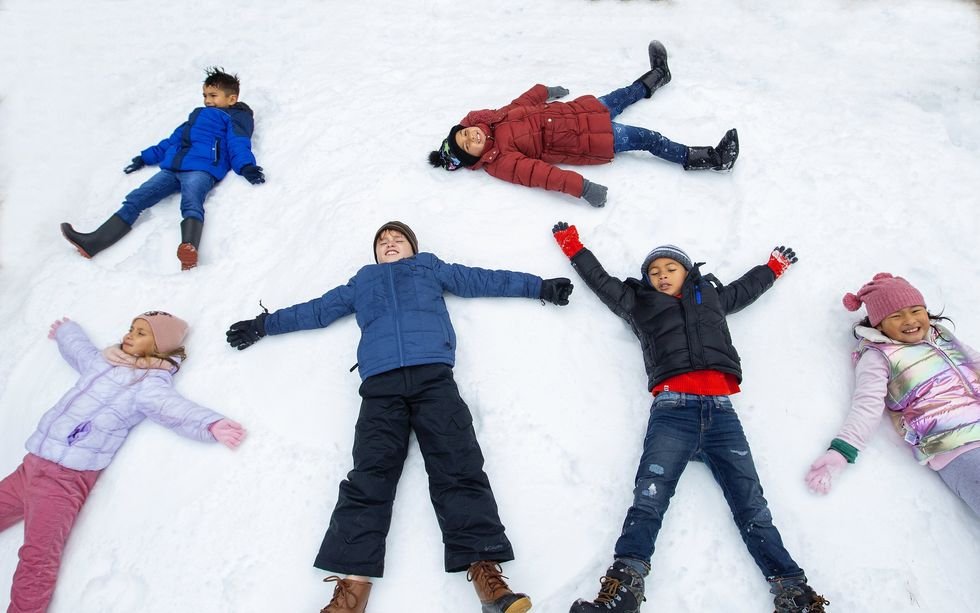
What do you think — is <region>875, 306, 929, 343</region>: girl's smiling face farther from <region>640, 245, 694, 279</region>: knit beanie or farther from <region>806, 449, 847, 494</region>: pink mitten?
<region>640, 245, 694, 279</region>: knit beanie

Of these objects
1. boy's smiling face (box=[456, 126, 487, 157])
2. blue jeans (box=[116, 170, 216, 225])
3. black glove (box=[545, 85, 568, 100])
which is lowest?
blue jeans (box=[116, 170, 216, 225])

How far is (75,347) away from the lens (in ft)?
12.6

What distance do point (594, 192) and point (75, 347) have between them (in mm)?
3739

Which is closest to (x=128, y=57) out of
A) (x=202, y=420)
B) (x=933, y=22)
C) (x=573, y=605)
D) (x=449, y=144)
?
(x=449, y=144)

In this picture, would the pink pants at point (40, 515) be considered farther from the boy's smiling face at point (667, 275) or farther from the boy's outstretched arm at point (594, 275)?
the boy's smiling face at point (667, 275)

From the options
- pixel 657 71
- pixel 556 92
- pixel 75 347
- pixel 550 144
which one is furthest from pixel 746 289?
pixel 75 347

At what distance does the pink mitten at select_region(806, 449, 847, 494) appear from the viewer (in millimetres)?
2986

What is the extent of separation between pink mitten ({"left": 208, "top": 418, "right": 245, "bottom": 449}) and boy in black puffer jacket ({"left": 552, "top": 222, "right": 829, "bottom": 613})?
6.79 feet

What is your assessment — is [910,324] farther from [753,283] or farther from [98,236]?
[98,236]

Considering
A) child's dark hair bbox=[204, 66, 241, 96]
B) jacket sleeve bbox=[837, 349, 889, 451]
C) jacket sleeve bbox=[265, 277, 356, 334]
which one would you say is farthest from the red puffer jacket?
child's dark hair bbox=[204, 66, 241, 96]

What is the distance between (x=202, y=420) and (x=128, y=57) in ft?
17.5

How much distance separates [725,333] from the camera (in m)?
3.36

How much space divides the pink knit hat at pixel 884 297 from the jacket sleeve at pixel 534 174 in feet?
6.38

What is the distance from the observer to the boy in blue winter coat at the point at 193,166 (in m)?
4.55
